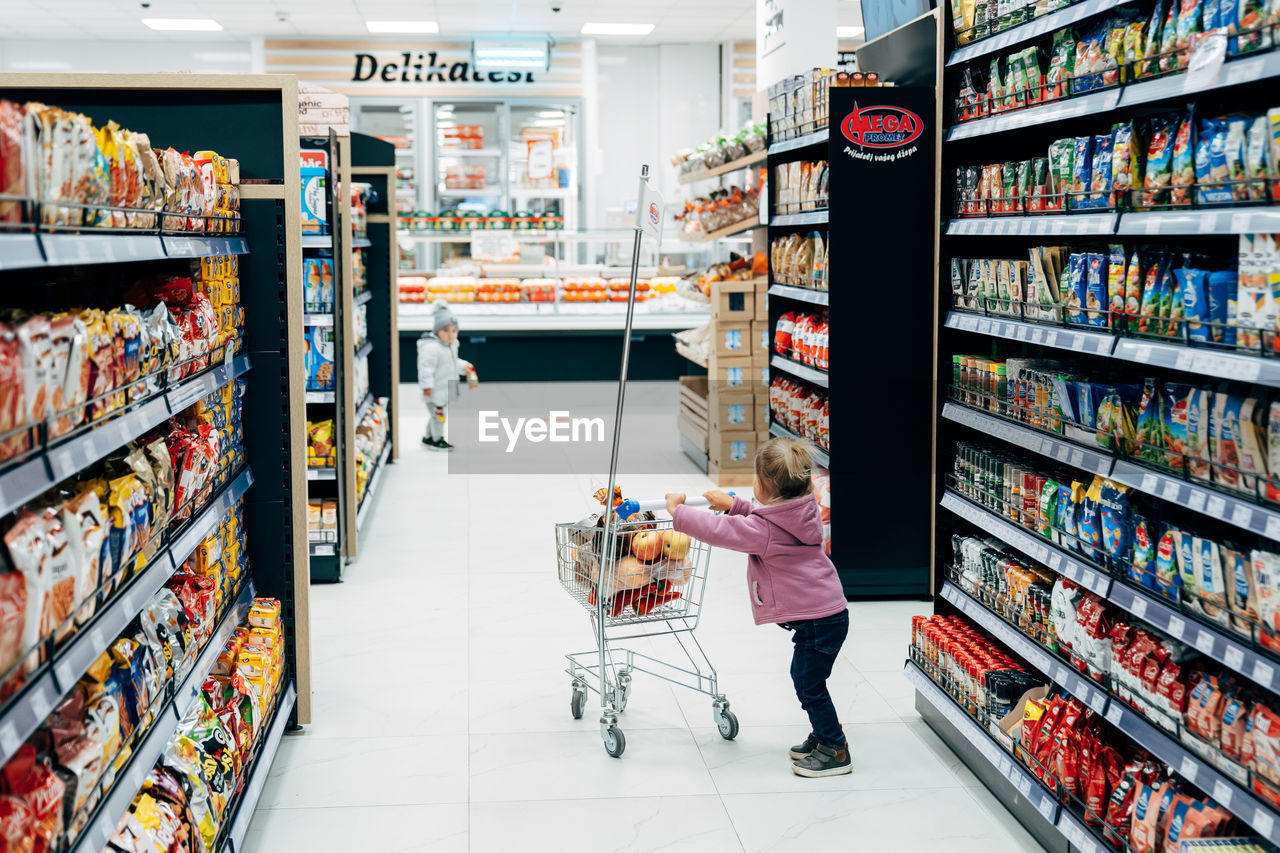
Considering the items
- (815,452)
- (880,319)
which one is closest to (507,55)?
(815,452)

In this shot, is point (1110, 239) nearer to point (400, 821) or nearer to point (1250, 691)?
point (1250, 691)

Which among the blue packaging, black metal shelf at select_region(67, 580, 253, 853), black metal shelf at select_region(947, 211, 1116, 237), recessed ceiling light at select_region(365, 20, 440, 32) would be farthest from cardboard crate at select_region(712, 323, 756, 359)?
recessed ceiling light at select_region(365, 20, 440, 32)

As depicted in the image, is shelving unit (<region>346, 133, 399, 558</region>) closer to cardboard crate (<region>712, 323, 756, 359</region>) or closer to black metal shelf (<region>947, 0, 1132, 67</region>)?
cardboard crate (<region>712, 323, 756, 359</region>)

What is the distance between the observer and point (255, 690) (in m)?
3.13

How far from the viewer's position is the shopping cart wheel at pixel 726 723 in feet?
11.8

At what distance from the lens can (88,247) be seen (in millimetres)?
1847

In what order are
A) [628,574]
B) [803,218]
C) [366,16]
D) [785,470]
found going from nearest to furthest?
1. [785,470]
2. [628,574]
3. [803,218]
4. [366,16]

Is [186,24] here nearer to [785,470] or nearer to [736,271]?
[736,271]

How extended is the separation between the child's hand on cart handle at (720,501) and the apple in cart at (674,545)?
0.18 meters

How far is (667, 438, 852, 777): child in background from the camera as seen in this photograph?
330 centimetres

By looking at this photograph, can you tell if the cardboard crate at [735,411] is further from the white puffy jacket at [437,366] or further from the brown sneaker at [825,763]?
the brown sneaker at [825,763]

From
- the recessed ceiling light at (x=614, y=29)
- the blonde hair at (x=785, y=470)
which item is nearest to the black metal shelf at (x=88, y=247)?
the blonde hair at (x=785, y=470)

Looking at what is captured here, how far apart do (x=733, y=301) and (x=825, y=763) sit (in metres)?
4.14

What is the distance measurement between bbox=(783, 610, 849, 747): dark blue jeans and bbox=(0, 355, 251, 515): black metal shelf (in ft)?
5.71
